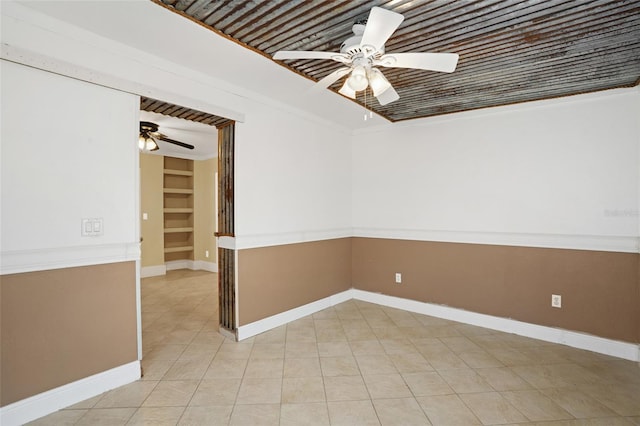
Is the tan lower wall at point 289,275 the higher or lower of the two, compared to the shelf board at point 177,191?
lower

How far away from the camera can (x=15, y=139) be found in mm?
1835

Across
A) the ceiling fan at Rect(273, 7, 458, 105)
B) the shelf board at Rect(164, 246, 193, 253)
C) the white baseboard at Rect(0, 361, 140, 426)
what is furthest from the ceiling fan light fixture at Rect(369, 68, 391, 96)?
the shelf board at Rect(164, 246, 193, 253)

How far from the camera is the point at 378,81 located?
7.03ft

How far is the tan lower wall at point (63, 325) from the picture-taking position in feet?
6.04

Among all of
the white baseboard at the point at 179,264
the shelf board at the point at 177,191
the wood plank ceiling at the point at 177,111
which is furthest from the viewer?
the white baseboard at the point at 179,264

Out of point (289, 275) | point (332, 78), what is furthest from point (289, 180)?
point (332, 78)

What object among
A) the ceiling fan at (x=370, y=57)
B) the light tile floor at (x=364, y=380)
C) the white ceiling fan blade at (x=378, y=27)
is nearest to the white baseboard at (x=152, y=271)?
the light tile floor at (x=364, y=380)

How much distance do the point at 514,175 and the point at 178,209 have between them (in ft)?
19.7

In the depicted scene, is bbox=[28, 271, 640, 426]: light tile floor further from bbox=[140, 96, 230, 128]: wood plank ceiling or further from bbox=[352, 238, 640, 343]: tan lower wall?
bbox=[140, 96, 230, 128]: wood plank ceiling

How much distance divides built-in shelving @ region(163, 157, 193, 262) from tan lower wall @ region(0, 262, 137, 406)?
4.35 meters

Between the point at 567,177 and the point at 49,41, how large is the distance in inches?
171

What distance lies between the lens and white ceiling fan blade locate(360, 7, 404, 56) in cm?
150

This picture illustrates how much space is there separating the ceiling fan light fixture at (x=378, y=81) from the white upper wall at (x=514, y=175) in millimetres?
1946

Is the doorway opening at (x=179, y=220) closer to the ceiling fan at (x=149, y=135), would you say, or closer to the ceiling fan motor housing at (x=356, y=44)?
the ceiling fan at (x=149, y=135)
